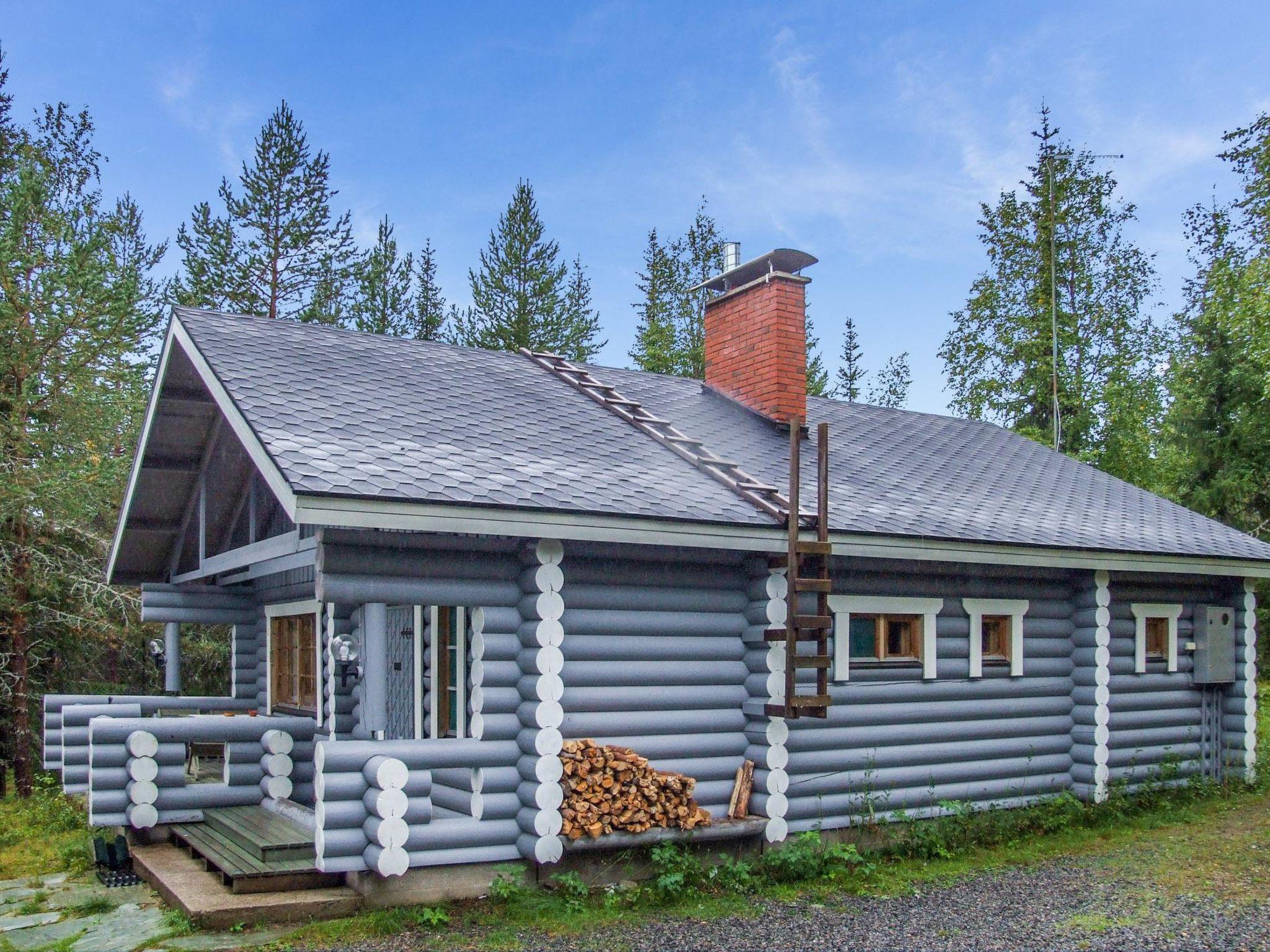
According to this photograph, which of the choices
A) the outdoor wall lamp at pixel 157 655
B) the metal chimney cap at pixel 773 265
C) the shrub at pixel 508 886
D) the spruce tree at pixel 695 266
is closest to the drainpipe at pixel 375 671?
the shrub at pixel 508 886

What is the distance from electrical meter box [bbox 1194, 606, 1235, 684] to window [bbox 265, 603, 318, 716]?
928 centimetres

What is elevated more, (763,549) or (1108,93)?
(1108,93)

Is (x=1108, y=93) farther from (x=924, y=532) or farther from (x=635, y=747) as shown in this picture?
(x=635, y=747)

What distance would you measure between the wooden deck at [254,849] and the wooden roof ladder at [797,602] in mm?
3523

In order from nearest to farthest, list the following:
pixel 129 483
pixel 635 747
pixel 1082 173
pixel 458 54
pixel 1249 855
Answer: pixel 635 747, pixel 1249 855, pixel 129 483, pixel 458 54, pixel 1082 173

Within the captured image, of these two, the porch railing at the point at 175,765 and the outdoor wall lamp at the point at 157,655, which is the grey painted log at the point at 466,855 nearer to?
the porch railing at the point at 175,765

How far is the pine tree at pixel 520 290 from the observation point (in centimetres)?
2852

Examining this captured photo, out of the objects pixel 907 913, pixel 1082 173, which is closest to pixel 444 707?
pixel 907 913

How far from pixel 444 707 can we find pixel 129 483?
460 centimetres

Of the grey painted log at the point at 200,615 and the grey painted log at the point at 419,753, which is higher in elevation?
the grey painted log at the point at 200,615

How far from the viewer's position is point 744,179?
2770cm

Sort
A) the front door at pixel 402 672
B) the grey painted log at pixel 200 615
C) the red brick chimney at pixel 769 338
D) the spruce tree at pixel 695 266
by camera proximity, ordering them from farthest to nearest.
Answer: the spruce tree at pixel 695 266, the red brick chimney at pixel 769 338, the grey painted log at pixel 200 615, the front door at pixel 402 672

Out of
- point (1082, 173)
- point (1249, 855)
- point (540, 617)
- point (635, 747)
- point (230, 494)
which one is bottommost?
point (1249, 855)

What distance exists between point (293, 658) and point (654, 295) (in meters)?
22.0
